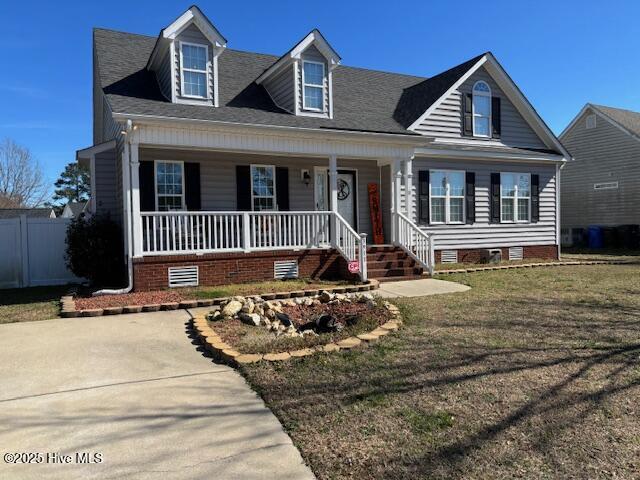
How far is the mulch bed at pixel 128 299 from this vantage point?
25.3 ft

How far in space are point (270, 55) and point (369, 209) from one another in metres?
5.81

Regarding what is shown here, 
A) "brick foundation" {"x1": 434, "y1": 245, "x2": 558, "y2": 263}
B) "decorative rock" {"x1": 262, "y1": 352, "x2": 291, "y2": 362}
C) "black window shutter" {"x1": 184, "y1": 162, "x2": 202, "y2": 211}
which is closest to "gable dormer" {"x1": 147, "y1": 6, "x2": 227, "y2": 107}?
"black window shutter" {"x1": 184, "y1": 162, "x2": 202, "y2": 211}

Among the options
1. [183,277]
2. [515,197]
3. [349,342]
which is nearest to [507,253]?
[515,197]

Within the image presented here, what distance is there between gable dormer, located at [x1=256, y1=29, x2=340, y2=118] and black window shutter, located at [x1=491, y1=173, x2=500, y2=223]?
580cm

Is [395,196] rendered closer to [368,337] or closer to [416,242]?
[416,242]

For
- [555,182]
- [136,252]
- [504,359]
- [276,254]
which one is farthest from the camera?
[555,182]

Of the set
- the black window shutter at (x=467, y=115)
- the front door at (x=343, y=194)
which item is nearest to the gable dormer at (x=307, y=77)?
the front door at (x=343, y=194)

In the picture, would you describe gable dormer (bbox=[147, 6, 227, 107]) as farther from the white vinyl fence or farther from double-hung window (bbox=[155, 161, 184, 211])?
the white vinyl fence

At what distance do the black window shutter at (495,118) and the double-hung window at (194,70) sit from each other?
8.74 metres

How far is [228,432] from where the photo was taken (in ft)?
10.6

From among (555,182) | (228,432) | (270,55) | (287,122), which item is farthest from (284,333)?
(555,182)

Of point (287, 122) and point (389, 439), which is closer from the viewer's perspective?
point (389, 439)

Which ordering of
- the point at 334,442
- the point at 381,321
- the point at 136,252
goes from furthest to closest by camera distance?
the point at 136,252 → the point at 381,321 → the point at 334,442

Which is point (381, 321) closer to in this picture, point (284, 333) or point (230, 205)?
point (284, 333)
